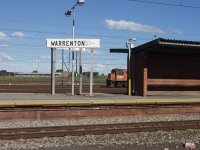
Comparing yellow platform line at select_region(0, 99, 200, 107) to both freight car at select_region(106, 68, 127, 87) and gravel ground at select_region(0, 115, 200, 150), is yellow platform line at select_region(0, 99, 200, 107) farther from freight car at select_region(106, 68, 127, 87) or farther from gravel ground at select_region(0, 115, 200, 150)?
freight car at select_region(106, 68, 127, 87)

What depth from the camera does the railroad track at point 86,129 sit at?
1288 cm

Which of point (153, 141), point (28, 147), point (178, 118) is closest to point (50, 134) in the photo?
point (28, 147)

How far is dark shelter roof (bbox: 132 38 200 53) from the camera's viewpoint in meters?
25.3

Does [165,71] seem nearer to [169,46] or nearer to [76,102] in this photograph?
[169,46]

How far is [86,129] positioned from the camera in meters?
14.5

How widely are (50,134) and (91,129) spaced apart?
1888 millimetres

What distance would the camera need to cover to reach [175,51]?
90.9 ft

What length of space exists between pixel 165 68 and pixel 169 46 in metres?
2.25

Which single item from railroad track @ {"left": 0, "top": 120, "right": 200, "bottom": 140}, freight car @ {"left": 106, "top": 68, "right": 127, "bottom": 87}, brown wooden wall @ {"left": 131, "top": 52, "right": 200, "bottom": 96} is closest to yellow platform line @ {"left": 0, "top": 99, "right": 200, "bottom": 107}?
railroad track @ {"left": 0, "top": 120, "right": 200, "bottom": 140}

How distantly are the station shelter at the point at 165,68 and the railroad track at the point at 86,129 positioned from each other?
11.2m

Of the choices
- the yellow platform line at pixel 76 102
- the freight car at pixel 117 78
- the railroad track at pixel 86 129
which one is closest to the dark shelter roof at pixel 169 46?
the yellow platform line at pixel 76 102

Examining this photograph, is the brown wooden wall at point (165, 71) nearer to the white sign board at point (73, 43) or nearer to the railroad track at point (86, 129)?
the white sign board at point (73, 43)

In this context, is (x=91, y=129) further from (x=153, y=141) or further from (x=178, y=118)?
(x=178, y=118)

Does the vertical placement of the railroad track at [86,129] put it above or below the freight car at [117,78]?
below
